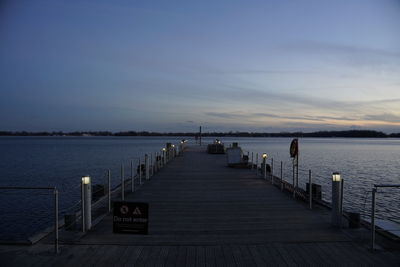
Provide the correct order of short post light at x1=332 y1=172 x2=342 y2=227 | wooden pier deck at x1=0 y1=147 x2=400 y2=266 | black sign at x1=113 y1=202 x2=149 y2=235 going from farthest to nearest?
1. short post light at x1=332 y1=172 x2=342 y2=227
2. black sign at x1=113 y1=202 x2=149 y2=235
3. wooden pier deck at x1=0 y1=147 x2=400 y2=266

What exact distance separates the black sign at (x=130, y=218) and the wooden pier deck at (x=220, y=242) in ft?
1.01

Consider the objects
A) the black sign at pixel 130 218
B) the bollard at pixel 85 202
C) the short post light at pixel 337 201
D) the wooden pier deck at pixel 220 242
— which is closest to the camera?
the wooden pier deck at pixel 220 242

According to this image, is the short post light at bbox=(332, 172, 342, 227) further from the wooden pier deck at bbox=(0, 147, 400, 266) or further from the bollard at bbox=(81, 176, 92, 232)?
the bollard at bbox=(81, 176, 92, 232)

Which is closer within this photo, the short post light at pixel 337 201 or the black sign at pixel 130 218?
the black sign at pixel 130 218

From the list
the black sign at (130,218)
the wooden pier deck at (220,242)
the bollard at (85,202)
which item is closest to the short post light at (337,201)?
the wooden pier deck at (220,242)

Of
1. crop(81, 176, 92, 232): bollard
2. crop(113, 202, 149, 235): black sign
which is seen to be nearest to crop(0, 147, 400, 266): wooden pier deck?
crop(81, 176, 92, 232): bollard

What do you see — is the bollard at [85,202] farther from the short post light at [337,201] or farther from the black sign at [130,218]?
the short post light at [337,201]

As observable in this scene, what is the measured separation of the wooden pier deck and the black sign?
0.31 meters

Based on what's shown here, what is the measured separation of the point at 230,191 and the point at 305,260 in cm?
549

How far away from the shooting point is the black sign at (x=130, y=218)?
489cm

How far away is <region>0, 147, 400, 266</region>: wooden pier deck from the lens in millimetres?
4520

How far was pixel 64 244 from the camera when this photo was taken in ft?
16.8

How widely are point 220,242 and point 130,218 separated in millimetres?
1483

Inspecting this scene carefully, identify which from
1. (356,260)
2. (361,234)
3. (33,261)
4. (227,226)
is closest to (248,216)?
(227,226)
